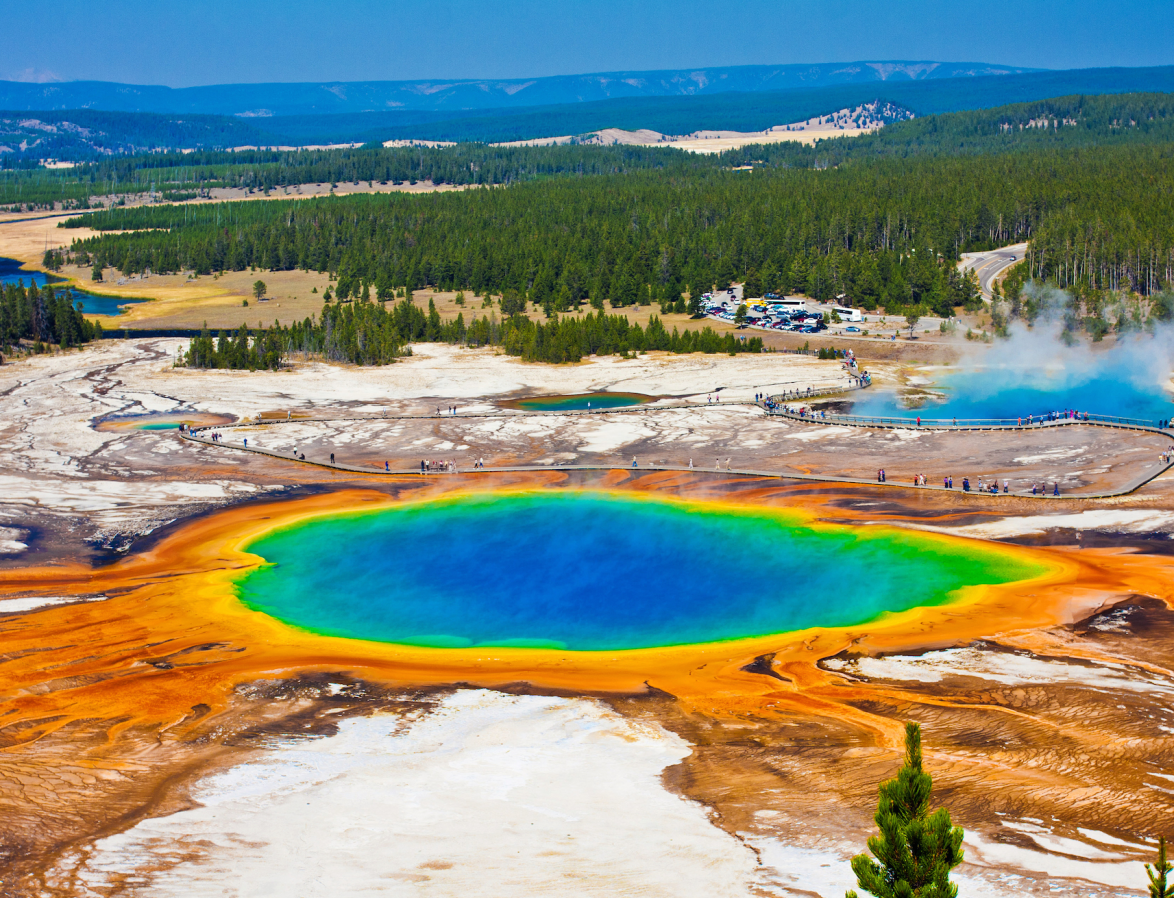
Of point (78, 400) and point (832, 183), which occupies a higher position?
point (832, 183)

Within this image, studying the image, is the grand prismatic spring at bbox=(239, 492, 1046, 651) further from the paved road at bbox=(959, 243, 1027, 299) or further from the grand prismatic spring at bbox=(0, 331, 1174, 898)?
the paved road at bbox=(959, 243, 1027, 299)

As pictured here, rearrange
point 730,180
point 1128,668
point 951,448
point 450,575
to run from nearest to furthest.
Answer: point 1128,668 < point 450,575 < point 951,448 < point 730,180

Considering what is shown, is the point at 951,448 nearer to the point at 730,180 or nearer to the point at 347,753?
the point at 347,753

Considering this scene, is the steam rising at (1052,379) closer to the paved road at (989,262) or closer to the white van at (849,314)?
the white van at (849,314)

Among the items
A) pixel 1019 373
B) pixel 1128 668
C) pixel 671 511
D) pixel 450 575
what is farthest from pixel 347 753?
pixel 1019 373

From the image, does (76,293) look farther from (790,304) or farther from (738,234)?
(790,304)

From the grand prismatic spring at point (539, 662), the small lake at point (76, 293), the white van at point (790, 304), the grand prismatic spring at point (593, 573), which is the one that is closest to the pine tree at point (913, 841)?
the grand prismatic spring at point (539, 662)
